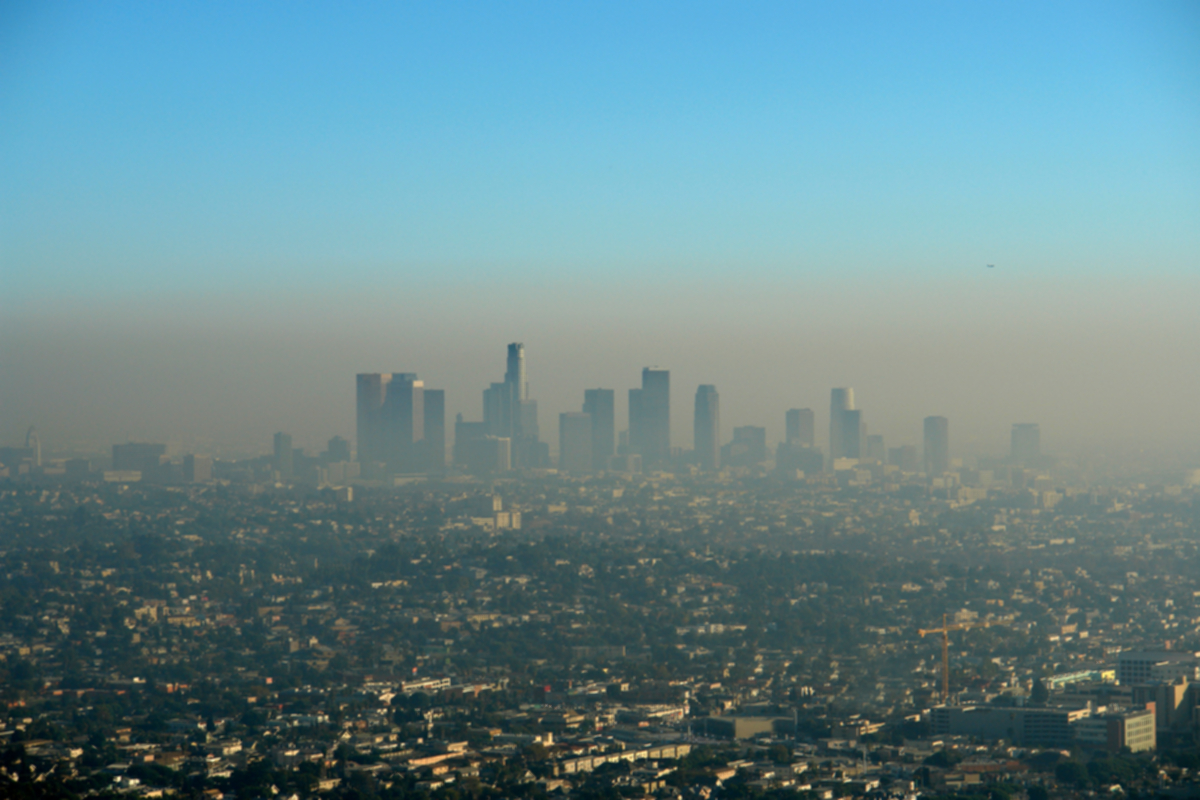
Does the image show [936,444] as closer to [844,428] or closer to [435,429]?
[844,428]

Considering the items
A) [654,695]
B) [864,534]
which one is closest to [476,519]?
[864,534]

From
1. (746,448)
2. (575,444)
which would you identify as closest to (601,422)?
(575,444)

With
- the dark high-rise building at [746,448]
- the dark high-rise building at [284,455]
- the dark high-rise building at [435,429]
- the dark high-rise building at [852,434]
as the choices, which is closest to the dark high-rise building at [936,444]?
the dark high-rise building at [852,434]

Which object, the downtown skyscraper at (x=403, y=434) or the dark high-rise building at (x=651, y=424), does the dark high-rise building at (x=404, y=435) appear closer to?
the downtown skyscraper at (x=403, y=434)

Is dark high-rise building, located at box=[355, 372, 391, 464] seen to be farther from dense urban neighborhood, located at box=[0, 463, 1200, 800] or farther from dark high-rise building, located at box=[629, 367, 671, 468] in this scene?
dark high-rise building, located at box=[629, 367, 671, 468]

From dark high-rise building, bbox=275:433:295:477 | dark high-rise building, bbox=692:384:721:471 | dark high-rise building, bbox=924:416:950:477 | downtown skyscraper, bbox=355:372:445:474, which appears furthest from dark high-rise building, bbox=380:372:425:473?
dark high-rise building, bbox=924:416:950:477

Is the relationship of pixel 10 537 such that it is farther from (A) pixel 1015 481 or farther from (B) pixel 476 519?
(A) pixel 1015 481
